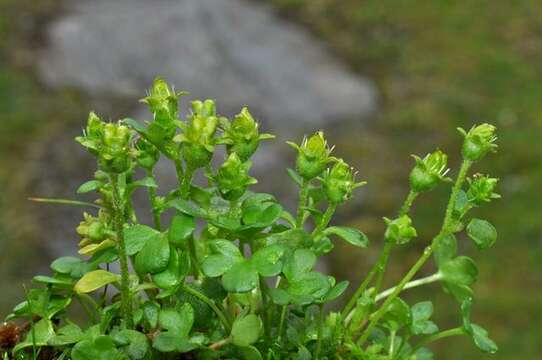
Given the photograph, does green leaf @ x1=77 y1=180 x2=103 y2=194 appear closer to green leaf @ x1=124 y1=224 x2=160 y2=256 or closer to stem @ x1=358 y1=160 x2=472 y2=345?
green leaf @ x1=124 y1=224 x2=160 y2=256

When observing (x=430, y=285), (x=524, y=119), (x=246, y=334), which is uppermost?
(x=246, y=334)

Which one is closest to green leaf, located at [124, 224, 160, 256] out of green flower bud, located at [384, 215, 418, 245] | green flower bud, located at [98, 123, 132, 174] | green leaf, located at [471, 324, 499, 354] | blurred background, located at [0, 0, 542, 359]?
green flower bud, located at [98, 123, 132, 174]

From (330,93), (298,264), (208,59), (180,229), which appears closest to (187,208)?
(180,229)

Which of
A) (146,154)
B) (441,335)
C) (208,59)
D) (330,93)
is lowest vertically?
(330,93)

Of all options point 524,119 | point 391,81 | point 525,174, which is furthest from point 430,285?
point 391,81

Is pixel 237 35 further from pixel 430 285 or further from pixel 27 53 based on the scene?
pixel 430 285

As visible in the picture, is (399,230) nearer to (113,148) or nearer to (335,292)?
(335,292)
